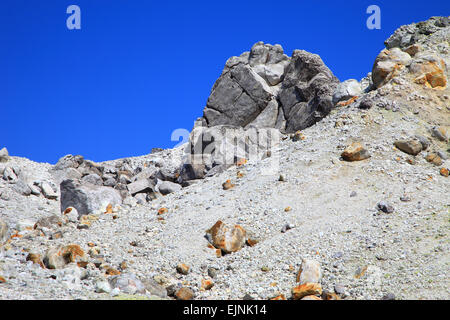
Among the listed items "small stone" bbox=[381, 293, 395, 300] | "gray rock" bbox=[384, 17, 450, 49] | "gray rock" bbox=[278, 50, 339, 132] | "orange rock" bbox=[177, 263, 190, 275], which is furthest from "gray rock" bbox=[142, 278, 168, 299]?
"gray rock" bbox=[384, 17, 450, 49]

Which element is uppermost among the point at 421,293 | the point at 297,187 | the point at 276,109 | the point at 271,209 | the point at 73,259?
the point at 276,109

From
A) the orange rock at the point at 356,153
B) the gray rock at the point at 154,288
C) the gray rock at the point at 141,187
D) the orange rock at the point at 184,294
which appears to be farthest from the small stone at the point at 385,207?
the gray rock at the point at 141,187

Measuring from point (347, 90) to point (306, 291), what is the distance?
17845 millimetres

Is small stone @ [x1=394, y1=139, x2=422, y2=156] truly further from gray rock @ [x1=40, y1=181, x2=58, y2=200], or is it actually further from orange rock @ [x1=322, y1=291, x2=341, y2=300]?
gray rock @ [x1=40, y1=181, x2=58, y2=200]

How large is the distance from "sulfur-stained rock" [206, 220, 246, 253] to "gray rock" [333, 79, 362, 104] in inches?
573

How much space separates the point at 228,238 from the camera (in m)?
15.7

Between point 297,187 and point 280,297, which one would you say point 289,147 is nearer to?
point 297,187

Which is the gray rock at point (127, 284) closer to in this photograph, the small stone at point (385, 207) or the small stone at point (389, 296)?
the small stone at point (389, 296)

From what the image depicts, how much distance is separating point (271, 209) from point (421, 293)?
7.10m

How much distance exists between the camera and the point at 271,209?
17.4m

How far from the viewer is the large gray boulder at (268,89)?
32.8 meters

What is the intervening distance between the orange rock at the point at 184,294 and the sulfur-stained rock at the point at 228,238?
282 centimetres

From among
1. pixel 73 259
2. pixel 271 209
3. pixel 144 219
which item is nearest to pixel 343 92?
pixel 271 209

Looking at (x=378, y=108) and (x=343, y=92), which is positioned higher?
(x=343, y=92)
